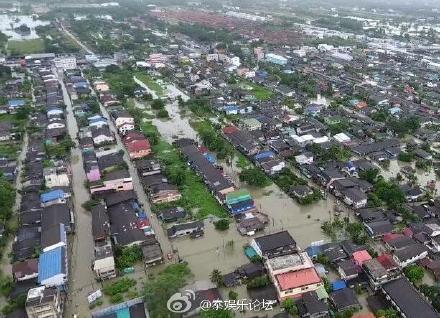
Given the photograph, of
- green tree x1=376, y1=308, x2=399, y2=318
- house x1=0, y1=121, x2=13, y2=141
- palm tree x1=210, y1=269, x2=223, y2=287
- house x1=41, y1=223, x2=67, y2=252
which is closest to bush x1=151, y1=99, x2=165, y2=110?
house x1=0, y1=121, x2=13, y2=141

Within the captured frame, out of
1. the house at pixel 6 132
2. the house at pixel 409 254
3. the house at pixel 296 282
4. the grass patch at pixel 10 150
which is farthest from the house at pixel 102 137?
the house at pixel 409 254

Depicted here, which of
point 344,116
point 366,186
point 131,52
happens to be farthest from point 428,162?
point 131,52

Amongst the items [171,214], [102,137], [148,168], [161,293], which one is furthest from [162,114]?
[161,293]

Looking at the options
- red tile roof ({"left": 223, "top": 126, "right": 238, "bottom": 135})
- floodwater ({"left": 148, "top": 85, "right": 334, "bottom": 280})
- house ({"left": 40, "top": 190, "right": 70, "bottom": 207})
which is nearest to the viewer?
floodwater ({"left": 148, "top": 85, "right": 334, "bottom": 280})

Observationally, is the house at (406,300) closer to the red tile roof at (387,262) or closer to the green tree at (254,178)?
the red tile roof at (387,262)

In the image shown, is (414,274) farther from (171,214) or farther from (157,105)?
(157,105)

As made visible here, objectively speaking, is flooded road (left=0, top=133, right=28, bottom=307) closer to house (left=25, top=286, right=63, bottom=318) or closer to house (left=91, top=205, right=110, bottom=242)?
house (left=25, top=286, right=63, bottom=318)
